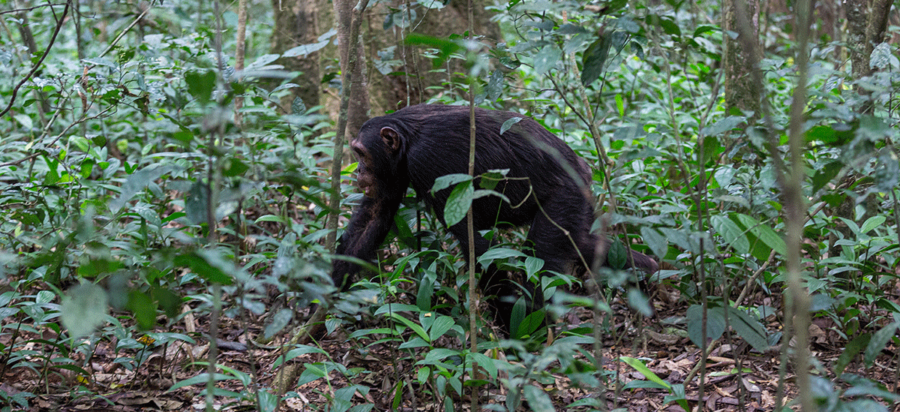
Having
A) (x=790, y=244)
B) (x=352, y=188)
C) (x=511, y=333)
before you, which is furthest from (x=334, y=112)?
(x=790, y=244)

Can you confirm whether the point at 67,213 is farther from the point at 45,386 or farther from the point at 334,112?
the point at 334,112

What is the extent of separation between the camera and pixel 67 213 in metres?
3.89

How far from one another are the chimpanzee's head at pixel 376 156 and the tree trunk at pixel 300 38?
2.62m

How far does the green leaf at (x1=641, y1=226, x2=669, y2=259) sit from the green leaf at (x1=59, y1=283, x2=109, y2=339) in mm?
1594

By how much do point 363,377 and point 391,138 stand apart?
4.77 feet

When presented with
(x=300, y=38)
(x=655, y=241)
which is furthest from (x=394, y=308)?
(x=300, y=38)

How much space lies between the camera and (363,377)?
10.4 ft

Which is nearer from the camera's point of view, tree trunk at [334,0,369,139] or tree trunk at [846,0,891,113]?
tree trunk at [846,0,891,113]

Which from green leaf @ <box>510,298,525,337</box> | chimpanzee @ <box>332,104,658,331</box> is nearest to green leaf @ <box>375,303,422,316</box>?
green leaf @ <box>510,298,525,337</box>

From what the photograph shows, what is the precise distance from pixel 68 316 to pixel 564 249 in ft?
8.87

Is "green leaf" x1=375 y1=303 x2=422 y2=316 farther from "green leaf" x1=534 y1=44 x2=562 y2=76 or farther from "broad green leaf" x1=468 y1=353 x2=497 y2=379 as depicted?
"green leaf" x1=534 y1=44 x2=562 y2=76

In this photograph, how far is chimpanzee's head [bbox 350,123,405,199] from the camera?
3816 millimetres

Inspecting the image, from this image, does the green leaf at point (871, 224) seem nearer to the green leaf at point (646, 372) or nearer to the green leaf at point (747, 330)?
the green leaf at point (747, 330)

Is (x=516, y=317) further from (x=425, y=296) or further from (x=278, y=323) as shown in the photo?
(x=278, y=323)
